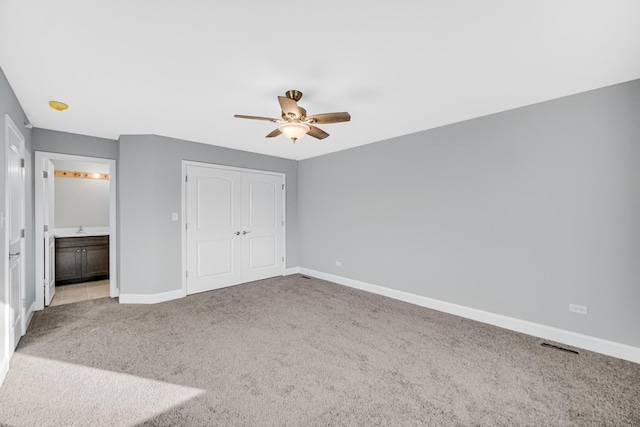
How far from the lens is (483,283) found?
330cm

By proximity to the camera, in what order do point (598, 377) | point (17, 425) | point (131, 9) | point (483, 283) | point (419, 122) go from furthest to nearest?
point (419, 122), point (483, 283), point (598, 377), point (17, 425), point (131, 9)

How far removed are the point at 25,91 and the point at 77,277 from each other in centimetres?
349

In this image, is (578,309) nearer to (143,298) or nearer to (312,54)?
(312,54)

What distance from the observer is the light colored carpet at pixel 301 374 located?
179 cm

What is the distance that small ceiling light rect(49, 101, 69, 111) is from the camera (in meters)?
2.83

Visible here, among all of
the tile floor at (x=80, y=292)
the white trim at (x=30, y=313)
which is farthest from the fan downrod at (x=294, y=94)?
the tile floor at (x=80, y=292)

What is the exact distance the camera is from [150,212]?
3990 millimetres

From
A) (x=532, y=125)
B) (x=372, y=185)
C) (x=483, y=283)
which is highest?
(x=532, y=125)

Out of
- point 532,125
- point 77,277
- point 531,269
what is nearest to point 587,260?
point 531,269

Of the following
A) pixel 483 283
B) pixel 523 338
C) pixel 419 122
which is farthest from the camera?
pixel 419 122

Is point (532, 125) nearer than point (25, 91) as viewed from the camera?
No

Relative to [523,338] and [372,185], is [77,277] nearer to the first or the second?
[372,185]

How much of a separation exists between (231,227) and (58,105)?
2669mm

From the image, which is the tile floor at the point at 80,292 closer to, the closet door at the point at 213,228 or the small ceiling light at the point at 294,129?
the closet door at the point at 213,228
